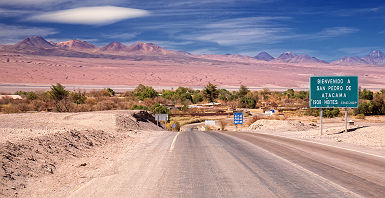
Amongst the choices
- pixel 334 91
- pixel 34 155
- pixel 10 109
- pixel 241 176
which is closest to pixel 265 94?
pixel 10 109

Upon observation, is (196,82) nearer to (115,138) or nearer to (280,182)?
(115,138)

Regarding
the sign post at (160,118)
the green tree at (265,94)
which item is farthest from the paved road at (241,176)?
the green tree at (265,94)

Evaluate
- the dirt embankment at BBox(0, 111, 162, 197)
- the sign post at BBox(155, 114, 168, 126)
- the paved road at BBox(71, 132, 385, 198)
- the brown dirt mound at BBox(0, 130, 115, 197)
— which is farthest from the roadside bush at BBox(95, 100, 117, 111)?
the paved road at BBox(71, 132, 385, 198)

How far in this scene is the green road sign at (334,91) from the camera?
2383 centimetres

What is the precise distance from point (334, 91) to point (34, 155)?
18.7 metres

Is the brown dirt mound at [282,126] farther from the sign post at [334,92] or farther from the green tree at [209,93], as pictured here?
the green tree at [209,93]

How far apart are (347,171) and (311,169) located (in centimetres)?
99

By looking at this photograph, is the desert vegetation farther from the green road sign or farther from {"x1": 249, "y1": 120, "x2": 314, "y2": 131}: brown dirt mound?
the green road sign

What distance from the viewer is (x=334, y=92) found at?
950 inches

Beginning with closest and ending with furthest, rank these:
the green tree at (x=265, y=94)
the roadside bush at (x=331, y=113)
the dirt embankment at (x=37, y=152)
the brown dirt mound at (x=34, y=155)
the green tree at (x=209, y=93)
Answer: the brown dirt mound at (x=34, y=155)
the dirt embankment at (x=37, y=152)
the roadside bush at (x=331, y=113)
the green tree at (x=209, y=93)
the green tree at (x=265, y=94)

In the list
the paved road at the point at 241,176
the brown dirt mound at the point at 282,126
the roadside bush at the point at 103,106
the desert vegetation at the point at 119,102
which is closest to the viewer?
the paved road at the point at 241,176

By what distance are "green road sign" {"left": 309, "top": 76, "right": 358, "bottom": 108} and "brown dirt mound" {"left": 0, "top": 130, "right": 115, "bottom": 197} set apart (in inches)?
564

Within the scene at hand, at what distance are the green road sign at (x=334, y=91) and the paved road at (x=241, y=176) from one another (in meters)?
9.76

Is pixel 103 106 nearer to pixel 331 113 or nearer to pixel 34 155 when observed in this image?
pixel 331 113
